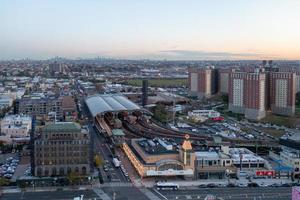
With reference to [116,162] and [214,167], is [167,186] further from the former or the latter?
[116,162]

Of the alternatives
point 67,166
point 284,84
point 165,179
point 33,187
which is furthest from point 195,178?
point 284,84

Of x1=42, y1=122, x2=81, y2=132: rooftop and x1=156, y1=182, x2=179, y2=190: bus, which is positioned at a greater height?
x1=42, y1=122, x2=81, y2=132: rooftop

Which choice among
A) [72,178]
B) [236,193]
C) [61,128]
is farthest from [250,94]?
[72,178]

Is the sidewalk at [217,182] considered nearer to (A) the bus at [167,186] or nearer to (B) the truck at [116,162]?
(A) the bus at [167,186]

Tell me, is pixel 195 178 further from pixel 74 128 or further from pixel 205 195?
pixel 74 128

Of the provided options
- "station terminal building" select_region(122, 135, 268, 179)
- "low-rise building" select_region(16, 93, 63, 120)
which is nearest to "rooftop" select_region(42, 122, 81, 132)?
"station terminal building" select_region(122, 135, 268, 179)

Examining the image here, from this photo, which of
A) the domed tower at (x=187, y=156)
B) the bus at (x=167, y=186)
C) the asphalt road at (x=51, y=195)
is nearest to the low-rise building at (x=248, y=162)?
the domed tower at (x=187, y=156)

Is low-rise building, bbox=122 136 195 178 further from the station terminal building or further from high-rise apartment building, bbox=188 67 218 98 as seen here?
high-rise apartment building, bbox=188 67 218 98
